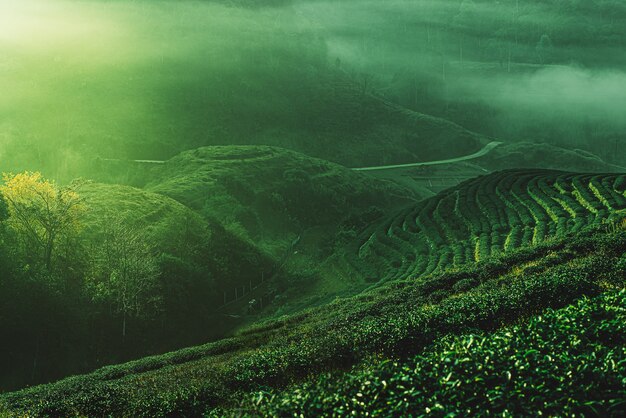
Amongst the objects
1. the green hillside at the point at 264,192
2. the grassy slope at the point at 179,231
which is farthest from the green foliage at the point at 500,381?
the green hillside at the point at 264,192

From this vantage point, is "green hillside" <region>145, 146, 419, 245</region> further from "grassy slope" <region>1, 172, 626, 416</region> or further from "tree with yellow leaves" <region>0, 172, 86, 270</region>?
"grassy slope" <region>1, 172, 626, 416</region>

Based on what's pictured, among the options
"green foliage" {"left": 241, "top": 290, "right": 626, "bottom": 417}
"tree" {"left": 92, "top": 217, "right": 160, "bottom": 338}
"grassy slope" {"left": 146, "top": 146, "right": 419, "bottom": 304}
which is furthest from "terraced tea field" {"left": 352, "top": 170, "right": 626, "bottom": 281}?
"green foliage" {"left": 241, "top": 290, "right": 626, "bottom": 417}

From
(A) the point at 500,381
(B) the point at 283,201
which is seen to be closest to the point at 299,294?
(B) the point at 283,201

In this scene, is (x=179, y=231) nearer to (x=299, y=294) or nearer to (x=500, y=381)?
(x=299, y=294)

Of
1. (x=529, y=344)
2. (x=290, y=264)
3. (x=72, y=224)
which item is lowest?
(x=290, y=264)

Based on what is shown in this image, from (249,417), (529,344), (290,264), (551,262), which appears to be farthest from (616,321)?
(290,264)

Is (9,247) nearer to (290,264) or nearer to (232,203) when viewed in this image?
(290,264)

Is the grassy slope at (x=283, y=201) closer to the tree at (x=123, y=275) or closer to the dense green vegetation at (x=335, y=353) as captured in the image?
the tree at (x=123, y=275)
